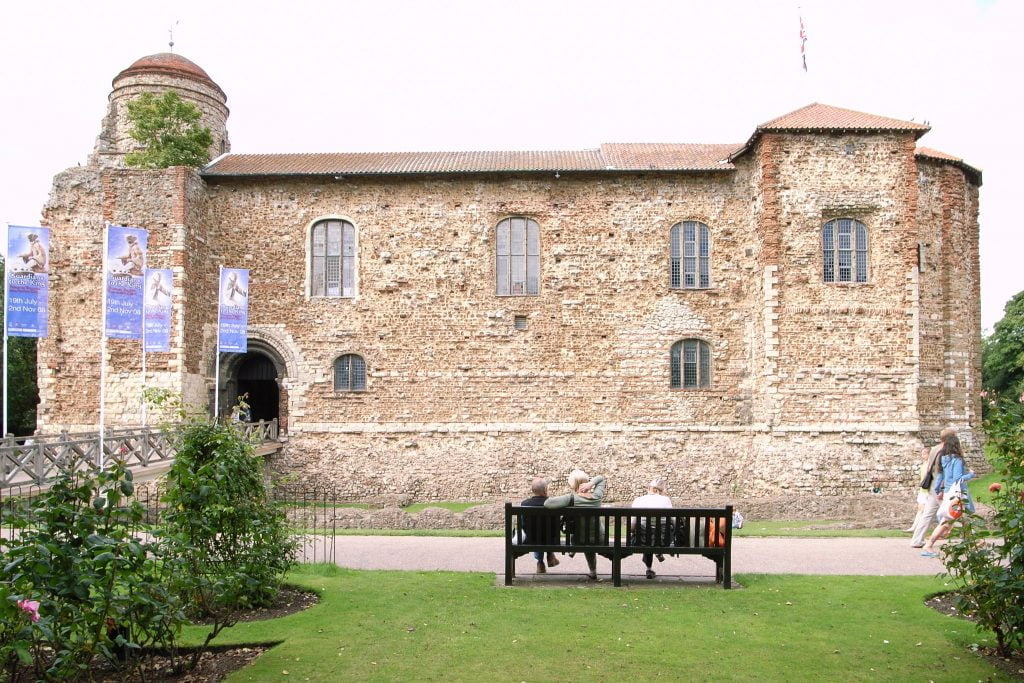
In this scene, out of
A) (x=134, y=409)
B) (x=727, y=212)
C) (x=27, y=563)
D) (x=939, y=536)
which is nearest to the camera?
(x=27, y=563)

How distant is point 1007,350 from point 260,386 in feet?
125

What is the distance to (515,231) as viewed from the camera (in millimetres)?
23094

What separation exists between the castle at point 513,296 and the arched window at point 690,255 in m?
0.06

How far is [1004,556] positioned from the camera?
6.64 metres

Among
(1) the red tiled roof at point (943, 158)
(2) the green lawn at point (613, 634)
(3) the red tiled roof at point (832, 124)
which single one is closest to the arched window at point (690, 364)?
(3) the red tiled roof at point (832, 124)

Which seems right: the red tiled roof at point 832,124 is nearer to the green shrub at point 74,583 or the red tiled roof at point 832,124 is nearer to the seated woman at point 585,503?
the seated woman at point 585,503

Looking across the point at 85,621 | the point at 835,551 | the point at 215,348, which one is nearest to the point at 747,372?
the point at 835,551

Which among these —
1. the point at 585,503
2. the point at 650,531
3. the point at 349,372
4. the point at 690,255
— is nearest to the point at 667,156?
the point at 690,255

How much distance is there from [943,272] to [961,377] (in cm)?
322

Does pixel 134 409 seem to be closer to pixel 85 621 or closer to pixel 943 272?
pixel 85 621

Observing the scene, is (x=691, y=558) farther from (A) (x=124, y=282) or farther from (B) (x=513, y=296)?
(A) (x=124, y=282)

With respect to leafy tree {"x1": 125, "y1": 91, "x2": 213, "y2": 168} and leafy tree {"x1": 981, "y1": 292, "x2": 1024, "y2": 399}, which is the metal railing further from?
leafy tree {"x1": 981, "y1": 292, "x2": 1024, "y2": 399}

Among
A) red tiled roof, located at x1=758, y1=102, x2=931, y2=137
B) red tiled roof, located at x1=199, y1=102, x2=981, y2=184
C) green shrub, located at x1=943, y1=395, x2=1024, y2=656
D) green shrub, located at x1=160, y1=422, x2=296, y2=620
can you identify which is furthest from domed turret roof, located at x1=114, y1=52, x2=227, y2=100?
green shrub, located at x1=943, y1=395, x2=1024, y2=656

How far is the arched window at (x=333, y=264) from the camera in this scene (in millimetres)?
23234
